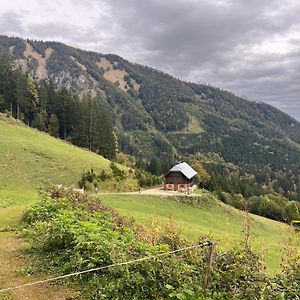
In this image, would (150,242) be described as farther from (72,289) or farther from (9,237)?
(9,237)

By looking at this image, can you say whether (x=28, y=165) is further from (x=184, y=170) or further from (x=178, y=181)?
(x=184, y=170)

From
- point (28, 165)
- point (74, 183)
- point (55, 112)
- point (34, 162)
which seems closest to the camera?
point (74, 183)

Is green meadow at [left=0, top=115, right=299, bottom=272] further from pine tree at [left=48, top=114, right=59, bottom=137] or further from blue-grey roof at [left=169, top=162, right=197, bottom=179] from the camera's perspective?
pine tree at [left=48, top=114, right=59, bottom=137]

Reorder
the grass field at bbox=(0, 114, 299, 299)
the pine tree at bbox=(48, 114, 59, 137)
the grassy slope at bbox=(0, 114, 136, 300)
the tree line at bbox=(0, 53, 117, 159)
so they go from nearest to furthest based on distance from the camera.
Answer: the grassy slope at bbox=(0, 114, 136, 300)
the grass field at bbox=(0, 114, 299, 299)
the pine tree at bbox=(48, 114, 59, 137)
the tree line at bbox=(0, 53, 117, 159)

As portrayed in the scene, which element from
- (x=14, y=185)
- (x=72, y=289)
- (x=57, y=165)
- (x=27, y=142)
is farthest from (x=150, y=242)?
(x=27, y=142)

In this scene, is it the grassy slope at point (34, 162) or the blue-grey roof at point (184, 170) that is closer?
the grassy slope at point (34, 162)

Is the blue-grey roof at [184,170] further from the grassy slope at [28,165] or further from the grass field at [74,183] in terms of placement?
the grassy slope at [28,165]

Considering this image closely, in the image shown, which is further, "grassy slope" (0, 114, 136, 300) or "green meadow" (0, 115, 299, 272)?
"green meadow" (0, 115, 299, 272)

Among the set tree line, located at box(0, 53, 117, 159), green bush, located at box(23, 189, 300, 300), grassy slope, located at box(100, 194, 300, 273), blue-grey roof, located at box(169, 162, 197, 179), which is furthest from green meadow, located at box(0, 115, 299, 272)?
green bush, located at box(23, 189, 300, 300)

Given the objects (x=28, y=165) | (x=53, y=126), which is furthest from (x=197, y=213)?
(x=53, y=126)

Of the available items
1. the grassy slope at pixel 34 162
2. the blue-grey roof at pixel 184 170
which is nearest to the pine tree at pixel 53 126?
the grassy slope at pixel 34 162

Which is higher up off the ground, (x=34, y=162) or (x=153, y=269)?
(x=34, y=162)

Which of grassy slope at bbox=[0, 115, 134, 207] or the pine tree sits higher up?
the pine tree

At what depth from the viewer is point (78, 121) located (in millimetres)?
86188
